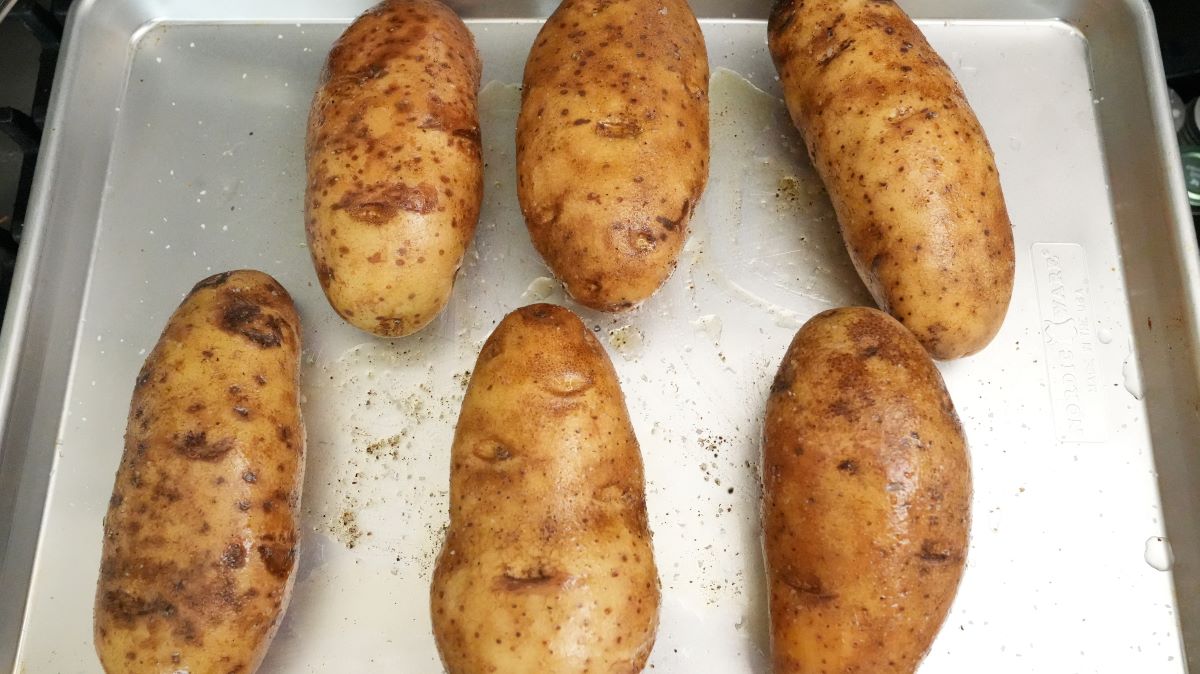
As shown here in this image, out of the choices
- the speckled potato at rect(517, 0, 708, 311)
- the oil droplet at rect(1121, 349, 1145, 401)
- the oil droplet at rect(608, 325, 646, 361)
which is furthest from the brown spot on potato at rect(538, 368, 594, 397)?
the oil droplet at rect(1121, 349, 1145, 401)

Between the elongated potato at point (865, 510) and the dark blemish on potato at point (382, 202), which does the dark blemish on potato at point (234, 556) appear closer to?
the dark blemish on potato at point (382, 202)

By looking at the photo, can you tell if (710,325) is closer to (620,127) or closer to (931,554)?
(620,127)

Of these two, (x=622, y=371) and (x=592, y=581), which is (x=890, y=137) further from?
(x=592, y=581)

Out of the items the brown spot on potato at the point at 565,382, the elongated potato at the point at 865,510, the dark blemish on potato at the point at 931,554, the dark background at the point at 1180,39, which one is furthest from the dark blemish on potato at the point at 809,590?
the dark background at the point at 1180,39

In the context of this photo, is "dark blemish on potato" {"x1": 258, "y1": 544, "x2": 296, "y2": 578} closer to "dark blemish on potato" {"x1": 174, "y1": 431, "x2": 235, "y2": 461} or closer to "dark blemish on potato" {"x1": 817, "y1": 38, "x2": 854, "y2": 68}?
"dark blemish on potato" {"x1": 174, "y1": 431, "x2": 235, "y2": 461}

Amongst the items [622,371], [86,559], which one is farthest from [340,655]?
[622,371]

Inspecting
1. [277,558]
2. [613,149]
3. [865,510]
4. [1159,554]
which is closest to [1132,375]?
[1159,554]
